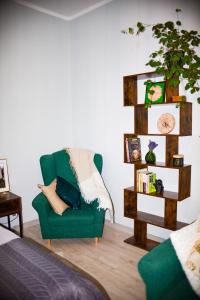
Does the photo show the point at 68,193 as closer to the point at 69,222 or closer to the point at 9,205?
the point at 69,222

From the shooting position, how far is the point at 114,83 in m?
3.41

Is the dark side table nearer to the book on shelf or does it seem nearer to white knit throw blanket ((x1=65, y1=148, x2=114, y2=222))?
white knit throw blanket ((x1=65, y1=148, x2=114, y2=222))

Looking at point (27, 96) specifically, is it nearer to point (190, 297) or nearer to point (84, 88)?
point (84, 88)

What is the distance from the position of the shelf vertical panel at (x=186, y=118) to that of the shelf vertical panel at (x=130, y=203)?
38.6 inches

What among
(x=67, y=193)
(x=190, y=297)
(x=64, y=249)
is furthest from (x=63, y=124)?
(x=190, y=297)

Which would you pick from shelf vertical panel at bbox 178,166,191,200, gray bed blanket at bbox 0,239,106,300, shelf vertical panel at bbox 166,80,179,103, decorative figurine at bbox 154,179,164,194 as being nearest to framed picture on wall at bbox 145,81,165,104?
shelf vertical panel at bbox 166,80,179,103

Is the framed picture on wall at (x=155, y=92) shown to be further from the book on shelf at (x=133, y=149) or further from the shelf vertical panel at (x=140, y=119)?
the book on shelf at (x=133, y=149)

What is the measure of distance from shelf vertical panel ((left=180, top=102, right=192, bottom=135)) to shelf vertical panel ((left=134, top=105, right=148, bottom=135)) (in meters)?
0.54

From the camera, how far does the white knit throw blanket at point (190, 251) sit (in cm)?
153

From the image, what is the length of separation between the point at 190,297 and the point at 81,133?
9.33 feet

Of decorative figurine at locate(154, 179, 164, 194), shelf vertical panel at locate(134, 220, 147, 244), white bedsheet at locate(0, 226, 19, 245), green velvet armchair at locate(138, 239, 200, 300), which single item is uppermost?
decorative figurine at locate(154, 179, 164, 194)

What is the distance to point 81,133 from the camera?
3955 mm

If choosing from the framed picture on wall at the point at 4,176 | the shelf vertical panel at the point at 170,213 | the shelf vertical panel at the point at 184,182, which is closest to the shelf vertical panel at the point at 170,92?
the shelf vertical panel at the point at 184,182

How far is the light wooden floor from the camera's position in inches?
88.5
